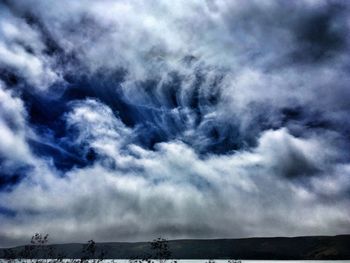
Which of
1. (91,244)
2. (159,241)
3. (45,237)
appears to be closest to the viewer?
(45,237)

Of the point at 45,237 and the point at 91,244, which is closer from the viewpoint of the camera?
the point at 45,237

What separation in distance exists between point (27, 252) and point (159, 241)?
74.7 metres

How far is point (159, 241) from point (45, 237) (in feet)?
235

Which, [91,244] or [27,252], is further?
[91,244]

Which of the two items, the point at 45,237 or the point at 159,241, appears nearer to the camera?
the point at 45,237

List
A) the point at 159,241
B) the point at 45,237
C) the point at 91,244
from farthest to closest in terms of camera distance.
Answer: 1. the point at 159,241
2. the point at 91,244
3. the point at 45,237

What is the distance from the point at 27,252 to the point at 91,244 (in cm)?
3216

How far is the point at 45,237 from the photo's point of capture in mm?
142875

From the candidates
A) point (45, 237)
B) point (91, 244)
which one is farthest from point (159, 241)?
point (45, 237)

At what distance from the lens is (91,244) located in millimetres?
168125

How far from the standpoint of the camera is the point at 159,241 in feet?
625

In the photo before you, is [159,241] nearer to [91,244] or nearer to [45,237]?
[91,244]

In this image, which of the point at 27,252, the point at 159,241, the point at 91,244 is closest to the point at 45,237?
the point at 27,252

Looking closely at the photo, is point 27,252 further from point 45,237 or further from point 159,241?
point 159,241
